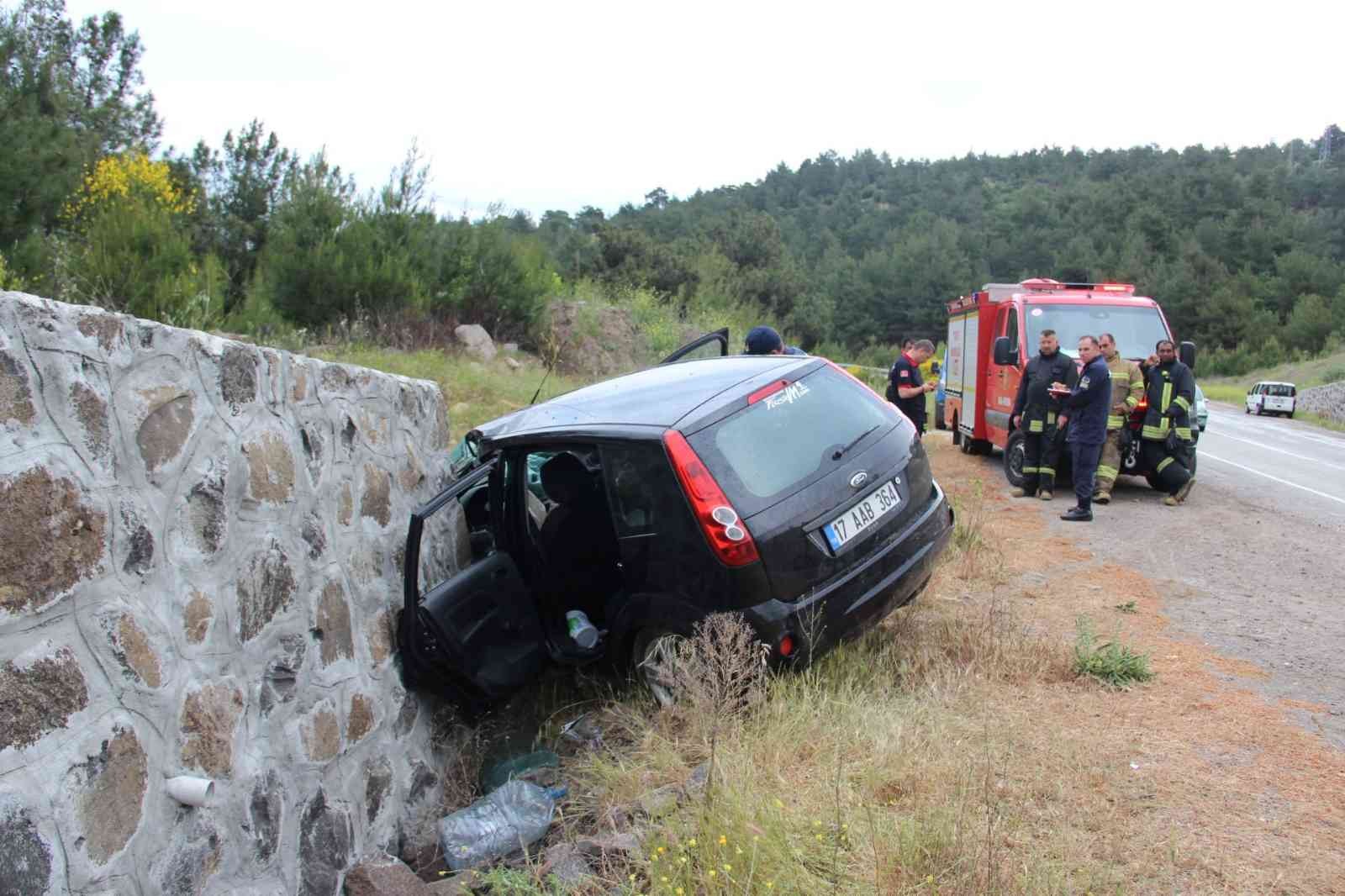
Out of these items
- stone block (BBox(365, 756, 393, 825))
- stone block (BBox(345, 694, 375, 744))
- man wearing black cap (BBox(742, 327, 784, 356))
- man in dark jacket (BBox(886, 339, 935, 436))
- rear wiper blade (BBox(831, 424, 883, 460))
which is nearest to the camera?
stone block (BBox(345, 694, 375, 744))

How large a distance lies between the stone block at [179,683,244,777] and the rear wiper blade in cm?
274

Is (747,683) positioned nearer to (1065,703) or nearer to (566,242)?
(1065,703)

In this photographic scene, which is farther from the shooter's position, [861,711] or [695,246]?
[695,246]

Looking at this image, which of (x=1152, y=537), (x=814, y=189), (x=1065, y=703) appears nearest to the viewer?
(x=1065, y=703)

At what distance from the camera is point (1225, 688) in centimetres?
487

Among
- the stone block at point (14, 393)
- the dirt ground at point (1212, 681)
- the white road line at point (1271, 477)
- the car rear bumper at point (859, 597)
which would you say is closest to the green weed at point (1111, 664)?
the dirt ground at point (1212, 681)

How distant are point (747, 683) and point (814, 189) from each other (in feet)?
403

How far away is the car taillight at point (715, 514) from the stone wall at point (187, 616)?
139 cm

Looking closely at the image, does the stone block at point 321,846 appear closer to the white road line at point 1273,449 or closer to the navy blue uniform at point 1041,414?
the navy blue uniform at point 1041,414

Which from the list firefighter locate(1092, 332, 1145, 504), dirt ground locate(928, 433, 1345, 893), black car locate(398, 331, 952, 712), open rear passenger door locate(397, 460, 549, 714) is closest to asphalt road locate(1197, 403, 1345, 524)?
firefighter locate(1092, 332, 1145, 504)

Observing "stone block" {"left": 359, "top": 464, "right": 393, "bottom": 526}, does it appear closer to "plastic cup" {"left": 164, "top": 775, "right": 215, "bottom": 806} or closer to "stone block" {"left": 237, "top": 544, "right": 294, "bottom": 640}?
"stone block" {"left": 237, "top": 544, "right": 294, "bottom": 640}

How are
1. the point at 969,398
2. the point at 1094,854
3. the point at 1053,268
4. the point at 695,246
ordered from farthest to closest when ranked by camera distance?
the point at 1053,268 < the point at 695,246 < the point at 969,398 < the point at 1094,854

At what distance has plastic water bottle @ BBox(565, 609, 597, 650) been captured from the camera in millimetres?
4922

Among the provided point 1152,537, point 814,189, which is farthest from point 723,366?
point 814,189
